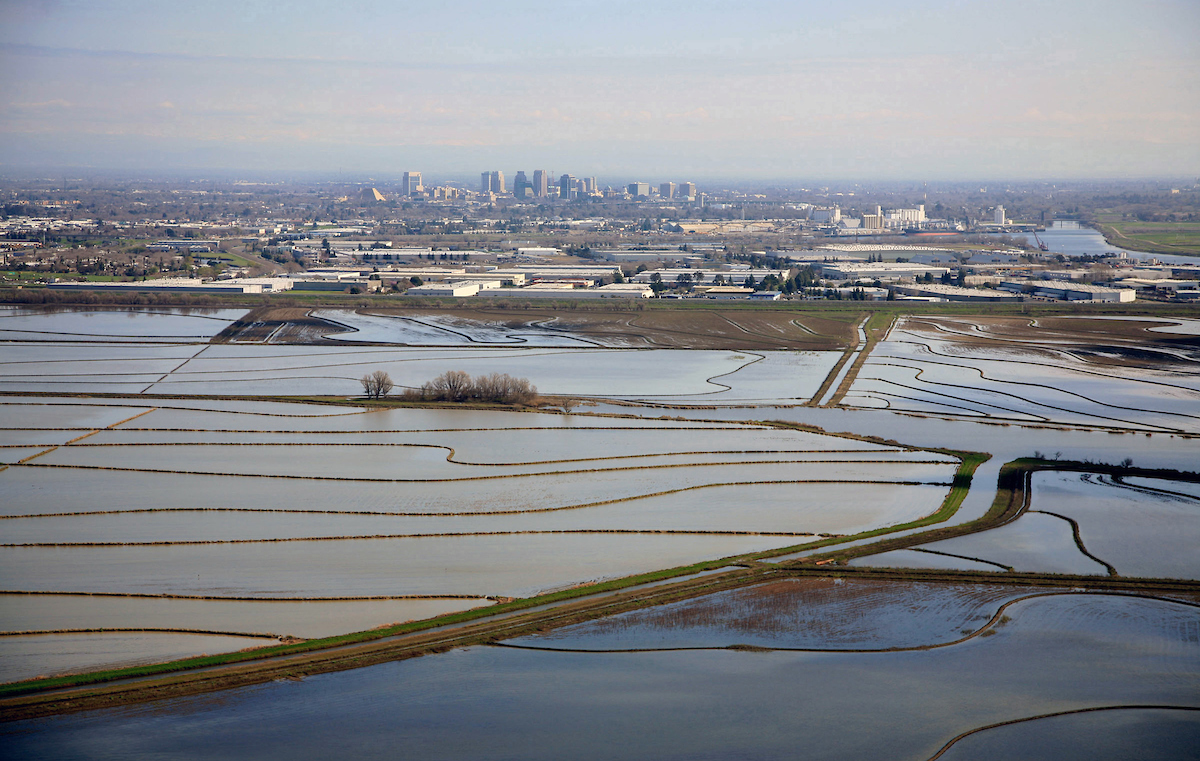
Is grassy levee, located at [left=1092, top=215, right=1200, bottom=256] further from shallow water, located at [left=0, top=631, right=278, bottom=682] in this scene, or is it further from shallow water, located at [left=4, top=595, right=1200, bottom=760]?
shallow water, located at [left=0, top=631, right=278, bottom=682]

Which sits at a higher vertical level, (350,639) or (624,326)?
(624,326)

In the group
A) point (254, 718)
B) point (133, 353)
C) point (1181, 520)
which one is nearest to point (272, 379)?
point (133, 353)

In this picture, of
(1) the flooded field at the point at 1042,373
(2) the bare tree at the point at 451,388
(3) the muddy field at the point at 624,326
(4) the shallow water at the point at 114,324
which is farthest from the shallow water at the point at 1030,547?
(4) the shallow water at the point at 114,324

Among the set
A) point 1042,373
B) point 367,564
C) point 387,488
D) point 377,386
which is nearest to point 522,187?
point 1042,373

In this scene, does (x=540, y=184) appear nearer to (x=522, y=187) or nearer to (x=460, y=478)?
(x=522, y=187)

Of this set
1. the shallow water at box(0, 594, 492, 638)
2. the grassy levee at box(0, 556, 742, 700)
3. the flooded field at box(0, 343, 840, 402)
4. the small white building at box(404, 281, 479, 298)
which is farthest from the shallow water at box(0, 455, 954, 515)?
the small white building at box(404, 281, 479, 298)

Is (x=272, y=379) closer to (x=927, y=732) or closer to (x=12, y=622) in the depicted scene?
(x=12, y=622)
